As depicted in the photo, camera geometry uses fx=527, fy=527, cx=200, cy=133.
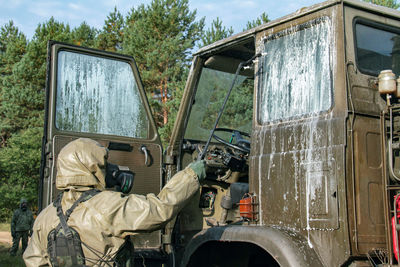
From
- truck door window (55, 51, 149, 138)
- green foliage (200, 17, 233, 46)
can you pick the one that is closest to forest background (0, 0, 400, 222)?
green foliage (200, 17, 233, 46)

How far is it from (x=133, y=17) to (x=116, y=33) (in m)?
3.82

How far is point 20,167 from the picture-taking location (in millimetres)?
29938

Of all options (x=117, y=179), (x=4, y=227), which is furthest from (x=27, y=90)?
(x=117, y=179)

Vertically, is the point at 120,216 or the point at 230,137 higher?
the point at 230,137

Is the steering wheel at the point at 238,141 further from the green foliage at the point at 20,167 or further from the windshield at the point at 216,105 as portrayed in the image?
the green foliage at the point at 20,167

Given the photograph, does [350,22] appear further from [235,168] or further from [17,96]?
[17,96]

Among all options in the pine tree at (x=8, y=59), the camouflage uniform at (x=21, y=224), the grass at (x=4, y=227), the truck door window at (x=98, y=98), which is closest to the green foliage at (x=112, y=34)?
the pine tree at (x=8, y=59)

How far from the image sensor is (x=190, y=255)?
3982 mm

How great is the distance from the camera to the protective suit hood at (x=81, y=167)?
120 inches

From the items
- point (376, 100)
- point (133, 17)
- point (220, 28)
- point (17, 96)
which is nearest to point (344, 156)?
point (376, 100)

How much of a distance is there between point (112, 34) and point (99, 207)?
105 ft

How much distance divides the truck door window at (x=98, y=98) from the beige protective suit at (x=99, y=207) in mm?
1636

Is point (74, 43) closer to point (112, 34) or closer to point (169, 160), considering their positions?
point (112, 34)

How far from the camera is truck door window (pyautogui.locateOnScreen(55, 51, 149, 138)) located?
4.77m
